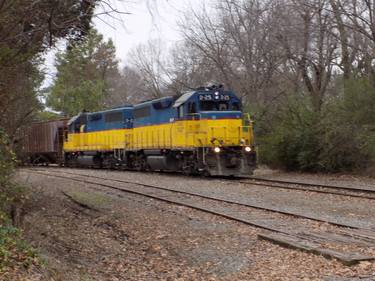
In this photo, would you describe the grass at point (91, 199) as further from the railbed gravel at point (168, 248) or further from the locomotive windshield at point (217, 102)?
the locomotive windshield at point (217, 102)

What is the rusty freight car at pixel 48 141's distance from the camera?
125 ft

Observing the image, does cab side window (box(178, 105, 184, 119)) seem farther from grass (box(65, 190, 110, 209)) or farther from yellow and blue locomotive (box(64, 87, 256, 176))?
grass (box(65, 190, 110, 209))

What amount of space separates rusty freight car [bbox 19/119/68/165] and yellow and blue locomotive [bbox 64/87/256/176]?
9665 millimetres

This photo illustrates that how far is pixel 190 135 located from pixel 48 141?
20.2 metres

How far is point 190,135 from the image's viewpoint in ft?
72.3

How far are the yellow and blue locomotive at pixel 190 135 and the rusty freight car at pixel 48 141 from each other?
966cm

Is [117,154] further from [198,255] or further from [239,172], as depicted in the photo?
[198,255]

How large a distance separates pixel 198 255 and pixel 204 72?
117 feet

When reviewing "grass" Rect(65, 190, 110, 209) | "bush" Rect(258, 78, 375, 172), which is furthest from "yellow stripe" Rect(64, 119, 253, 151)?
"grass" Rect(65, 190, 110, 209)

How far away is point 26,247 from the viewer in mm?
7492

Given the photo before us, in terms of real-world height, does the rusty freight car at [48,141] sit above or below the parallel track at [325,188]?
above

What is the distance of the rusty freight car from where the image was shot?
38.2 m

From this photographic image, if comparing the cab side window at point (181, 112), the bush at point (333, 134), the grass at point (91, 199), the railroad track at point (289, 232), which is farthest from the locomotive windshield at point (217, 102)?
the grass at point (91, 199)

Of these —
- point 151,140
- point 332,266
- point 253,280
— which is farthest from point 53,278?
point 151,140
